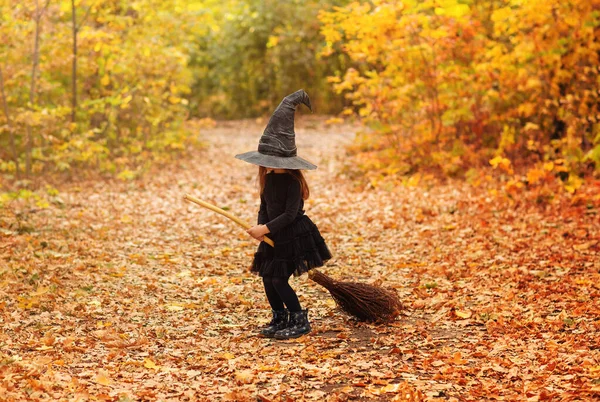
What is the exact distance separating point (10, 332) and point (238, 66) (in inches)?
700

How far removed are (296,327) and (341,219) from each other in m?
4.28

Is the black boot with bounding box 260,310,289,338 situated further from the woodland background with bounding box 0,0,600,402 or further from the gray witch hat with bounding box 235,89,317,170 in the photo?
the gray witch hat with bounding box 235,89,317,170

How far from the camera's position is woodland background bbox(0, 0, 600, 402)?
452 cm

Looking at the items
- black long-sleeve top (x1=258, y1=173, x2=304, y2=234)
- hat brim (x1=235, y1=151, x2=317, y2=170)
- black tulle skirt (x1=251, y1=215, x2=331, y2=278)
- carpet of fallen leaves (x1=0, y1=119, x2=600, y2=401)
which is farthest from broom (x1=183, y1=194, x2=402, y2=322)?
hat brim (x1=235, y1=151, x2=317, y2=170)

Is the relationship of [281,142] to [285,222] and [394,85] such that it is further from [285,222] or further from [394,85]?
[394,85]

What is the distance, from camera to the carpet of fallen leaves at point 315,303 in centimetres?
427

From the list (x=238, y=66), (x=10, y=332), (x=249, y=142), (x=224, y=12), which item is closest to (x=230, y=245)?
(x=10, y=332)

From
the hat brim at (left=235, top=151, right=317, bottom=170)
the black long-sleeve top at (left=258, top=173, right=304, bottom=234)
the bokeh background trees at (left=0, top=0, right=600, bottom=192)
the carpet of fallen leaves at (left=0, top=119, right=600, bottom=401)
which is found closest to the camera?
the carpet of fallen leaves at (left=0, top=119, right=600, bottom=401)

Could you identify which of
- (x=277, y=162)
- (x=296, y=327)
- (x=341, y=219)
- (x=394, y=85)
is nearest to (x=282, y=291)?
(x=296, y=327)

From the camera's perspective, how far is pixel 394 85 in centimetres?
1141

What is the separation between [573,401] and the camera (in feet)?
12.6

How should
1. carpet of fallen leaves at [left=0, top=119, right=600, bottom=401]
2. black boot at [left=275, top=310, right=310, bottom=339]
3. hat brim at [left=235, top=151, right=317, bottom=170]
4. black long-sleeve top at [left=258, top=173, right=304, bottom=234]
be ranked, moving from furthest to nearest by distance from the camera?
black boot at [left=275, top=310, right=310, bottom=339] → black long-sleeve top at [left=258, top=173, right=304, bottom=234] → hat brim at [left=235, top=151, right=317, bottom=170] → carpet of fallen leaves at [left=0, top=119, right=600, bottom=401]

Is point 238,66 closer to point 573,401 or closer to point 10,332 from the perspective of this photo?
point 10,332

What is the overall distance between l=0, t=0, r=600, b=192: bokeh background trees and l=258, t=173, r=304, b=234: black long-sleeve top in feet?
15.5
